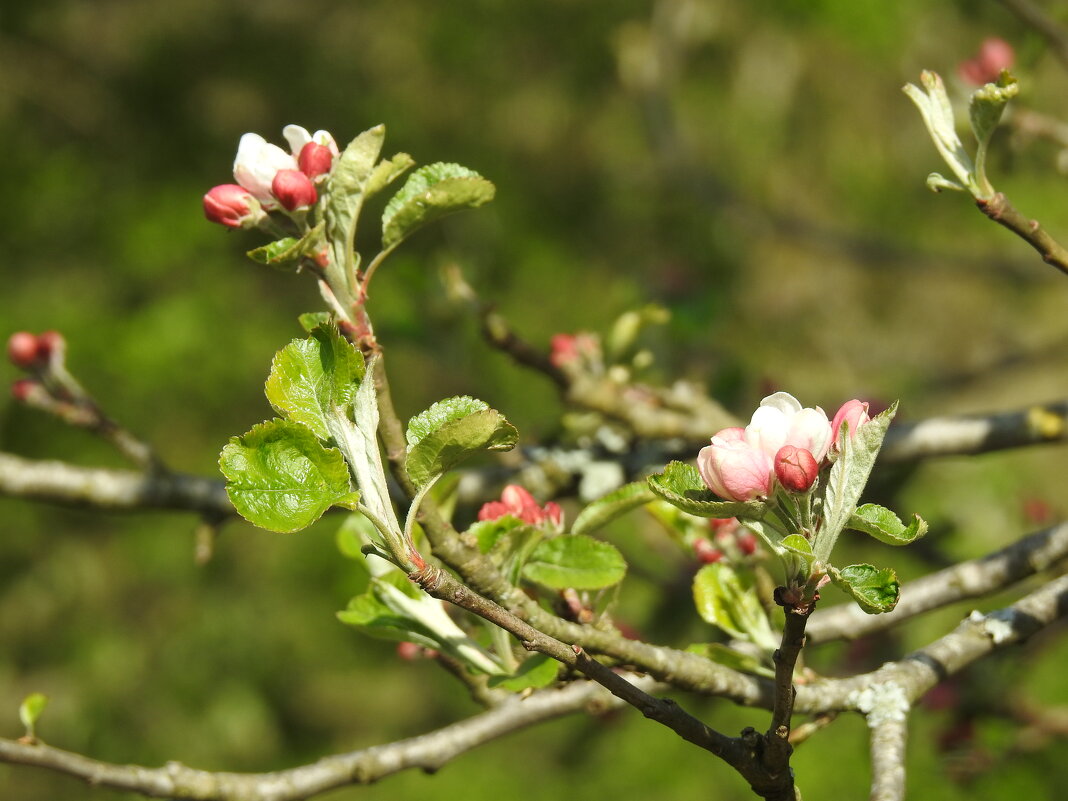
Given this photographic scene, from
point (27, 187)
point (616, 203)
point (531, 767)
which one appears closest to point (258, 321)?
point (27, 187)

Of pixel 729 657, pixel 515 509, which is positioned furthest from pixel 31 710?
pixel 729 657

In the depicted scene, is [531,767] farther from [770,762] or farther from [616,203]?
[770,762]

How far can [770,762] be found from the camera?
1.71 ft

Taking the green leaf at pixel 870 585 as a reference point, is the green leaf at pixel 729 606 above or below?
below

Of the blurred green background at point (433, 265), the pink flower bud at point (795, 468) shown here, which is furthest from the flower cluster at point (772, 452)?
the blurred green background at point (433, 265)

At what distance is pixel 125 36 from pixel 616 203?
50.4 inches

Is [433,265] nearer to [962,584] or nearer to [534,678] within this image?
[962,584]

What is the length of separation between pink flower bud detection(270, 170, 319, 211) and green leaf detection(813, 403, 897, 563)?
28 centimetres

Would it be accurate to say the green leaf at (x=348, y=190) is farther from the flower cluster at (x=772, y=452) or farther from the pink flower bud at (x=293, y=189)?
the flower cluster at (x=772, y=452)

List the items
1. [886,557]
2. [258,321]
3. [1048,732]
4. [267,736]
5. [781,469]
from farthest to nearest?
[258,321] < [267,736] < [886,557] < [1048,732] < [781,469]

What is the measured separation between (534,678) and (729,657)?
136mm

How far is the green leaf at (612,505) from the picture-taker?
63 centimetres

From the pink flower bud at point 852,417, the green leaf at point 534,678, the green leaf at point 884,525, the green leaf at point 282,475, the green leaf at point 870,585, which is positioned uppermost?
the pink flower bud at point 852,417

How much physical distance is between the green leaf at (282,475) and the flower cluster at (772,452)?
0.16 m
